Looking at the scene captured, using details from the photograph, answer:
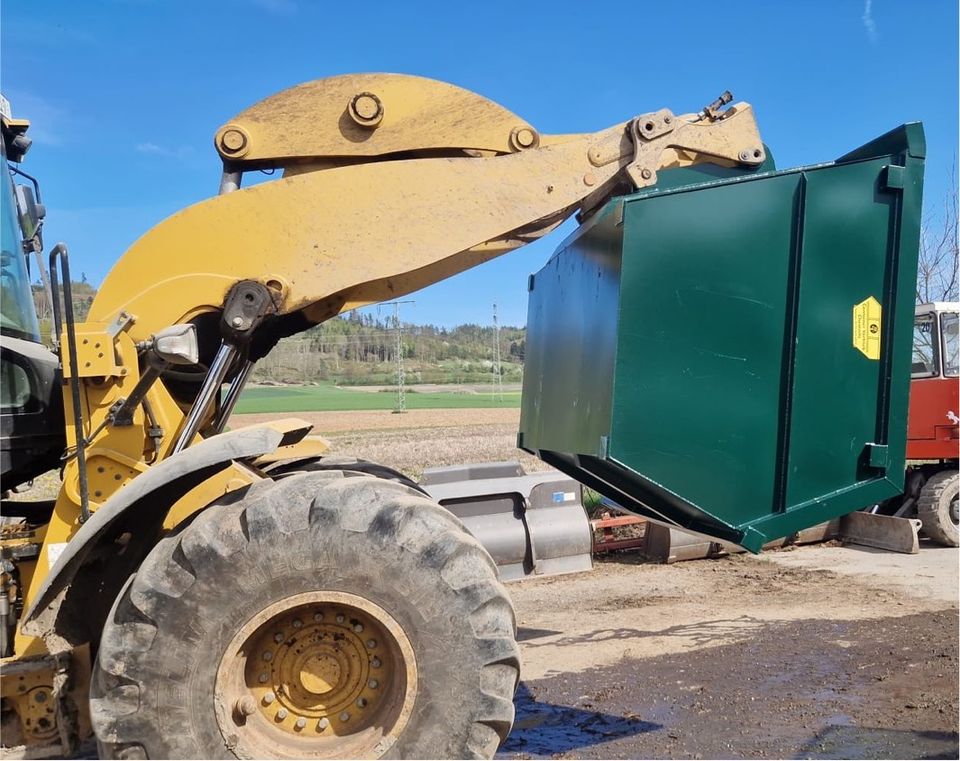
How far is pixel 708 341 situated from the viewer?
10.7 ft

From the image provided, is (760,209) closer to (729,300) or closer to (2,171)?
(729,300)

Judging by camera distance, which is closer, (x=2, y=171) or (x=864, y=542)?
(x=2, y=171)

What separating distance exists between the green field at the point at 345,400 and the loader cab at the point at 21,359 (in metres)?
34.0

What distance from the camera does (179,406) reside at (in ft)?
11.5

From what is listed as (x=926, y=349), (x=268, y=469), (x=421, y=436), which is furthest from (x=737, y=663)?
(x=421, y=436)

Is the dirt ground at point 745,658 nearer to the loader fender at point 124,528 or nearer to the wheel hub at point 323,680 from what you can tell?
the wheel hub at point 323,680

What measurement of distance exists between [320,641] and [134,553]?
0.96 meters

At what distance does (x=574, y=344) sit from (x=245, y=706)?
225 centimetres

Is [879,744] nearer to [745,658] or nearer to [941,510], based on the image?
[745,658]

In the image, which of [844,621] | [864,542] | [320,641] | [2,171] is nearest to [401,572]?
[320,641]

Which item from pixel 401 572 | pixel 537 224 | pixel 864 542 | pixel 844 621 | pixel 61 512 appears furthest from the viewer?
pixel 864 542

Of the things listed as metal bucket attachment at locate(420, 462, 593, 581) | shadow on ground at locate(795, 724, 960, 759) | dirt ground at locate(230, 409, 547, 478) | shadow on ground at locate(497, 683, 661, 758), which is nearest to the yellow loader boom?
shadow on ground at locate(497, 683, 661, 758)

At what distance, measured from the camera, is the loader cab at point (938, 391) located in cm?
963

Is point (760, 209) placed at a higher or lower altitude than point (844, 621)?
higher
